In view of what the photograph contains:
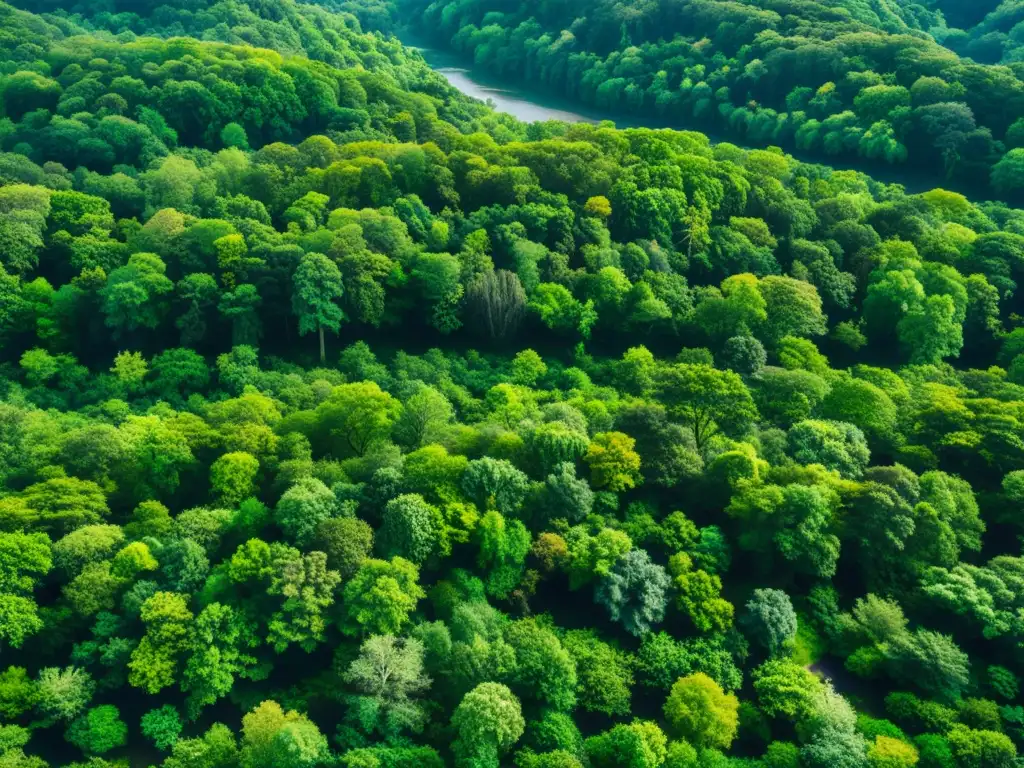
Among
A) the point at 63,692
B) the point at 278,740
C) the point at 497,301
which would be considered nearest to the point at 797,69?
the point at 497,301

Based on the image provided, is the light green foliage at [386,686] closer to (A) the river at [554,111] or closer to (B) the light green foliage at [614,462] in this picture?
(B) the light green foliage at [614,462]

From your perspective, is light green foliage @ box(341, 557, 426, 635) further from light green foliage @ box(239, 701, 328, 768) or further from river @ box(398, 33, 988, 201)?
river @ box(398, 33, 988, 201)

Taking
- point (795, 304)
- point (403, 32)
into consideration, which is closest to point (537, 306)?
point (795, 304)

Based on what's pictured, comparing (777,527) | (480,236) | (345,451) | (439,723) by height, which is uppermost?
(480,236)

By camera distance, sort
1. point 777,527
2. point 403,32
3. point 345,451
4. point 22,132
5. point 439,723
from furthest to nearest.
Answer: point 403,32
point 22,132
point 345,451
point 777,527
point 439,723

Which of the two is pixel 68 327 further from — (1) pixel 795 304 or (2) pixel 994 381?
(2) pixel 994 381

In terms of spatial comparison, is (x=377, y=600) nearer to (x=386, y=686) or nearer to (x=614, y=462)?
(x=386, y=686)

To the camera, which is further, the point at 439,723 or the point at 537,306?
the point at 537,306
